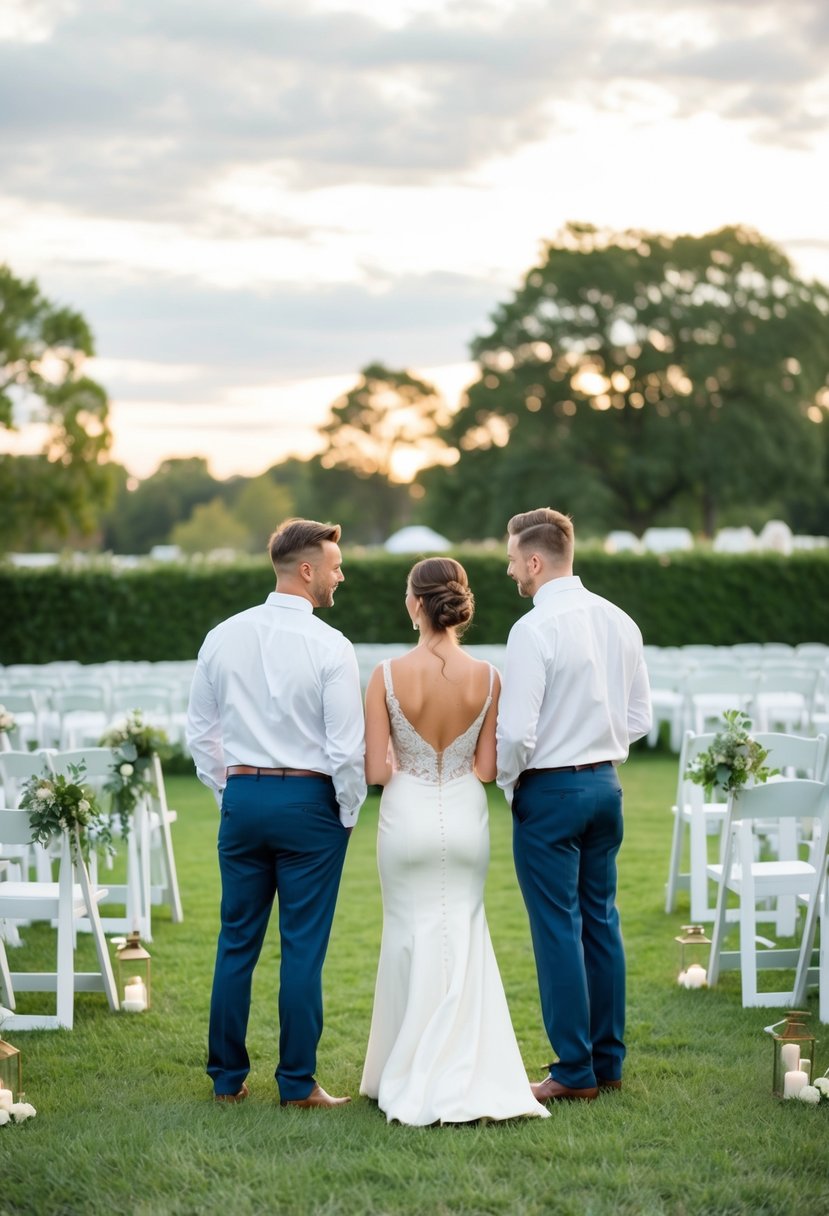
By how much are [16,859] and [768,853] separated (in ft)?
16.5

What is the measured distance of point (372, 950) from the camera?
7.08 metres

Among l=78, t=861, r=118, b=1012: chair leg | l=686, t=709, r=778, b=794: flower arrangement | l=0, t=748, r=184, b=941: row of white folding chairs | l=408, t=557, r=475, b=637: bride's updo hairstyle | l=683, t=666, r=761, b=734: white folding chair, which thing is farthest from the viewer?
l=683, t=666, r=761, b=734: white folding chair

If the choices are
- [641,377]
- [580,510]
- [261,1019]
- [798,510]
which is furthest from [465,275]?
[261,1019]

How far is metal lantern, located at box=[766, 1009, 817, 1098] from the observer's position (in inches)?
175

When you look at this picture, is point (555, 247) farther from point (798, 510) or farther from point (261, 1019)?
point (261, 1019)

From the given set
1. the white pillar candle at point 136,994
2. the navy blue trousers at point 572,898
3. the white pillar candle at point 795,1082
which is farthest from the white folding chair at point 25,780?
the white pillar candle at point 795,1082

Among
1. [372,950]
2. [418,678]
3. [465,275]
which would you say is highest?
[465,275]

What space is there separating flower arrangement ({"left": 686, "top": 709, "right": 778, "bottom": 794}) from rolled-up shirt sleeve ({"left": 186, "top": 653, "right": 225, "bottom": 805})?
2.21 meters

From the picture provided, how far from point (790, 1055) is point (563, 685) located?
1501 millimetres

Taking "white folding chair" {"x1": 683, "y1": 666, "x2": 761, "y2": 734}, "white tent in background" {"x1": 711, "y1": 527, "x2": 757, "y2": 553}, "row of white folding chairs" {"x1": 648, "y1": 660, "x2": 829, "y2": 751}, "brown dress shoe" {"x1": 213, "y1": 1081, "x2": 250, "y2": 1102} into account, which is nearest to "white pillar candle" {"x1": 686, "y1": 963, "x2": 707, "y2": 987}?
"brown dress shoe" {"x1": 213, "y1": 1081, "x2": 250, "y2": 1102}

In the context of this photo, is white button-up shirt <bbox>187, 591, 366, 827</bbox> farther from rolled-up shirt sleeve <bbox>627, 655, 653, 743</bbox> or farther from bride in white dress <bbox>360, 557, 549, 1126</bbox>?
rolled-up shirt sleeve <bbox>627, 655, 653, 743</bbox>

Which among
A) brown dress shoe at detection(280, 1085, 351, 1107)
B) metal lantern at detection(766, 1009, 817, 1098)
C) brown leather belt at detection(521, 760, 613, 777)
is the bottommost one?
brown dress shoe at detection(280, 1085, 351, 1107)

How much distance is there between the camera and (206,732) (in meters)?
4.55

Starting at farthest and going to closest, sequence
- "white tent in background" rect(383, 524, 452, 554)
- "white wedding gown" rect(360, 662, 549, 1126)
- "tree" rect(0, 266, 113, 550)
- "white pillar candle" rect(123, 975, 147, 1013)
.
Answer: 1. "tree" rect(0, 266, 113, 550)
2. "white tent in background" rect(383, 524, 452, 554)
3. "white pillar candle" rect(123, 975, 147, 1013)
4. "white wedding gown" rect(360, 662, 549, 1126)
